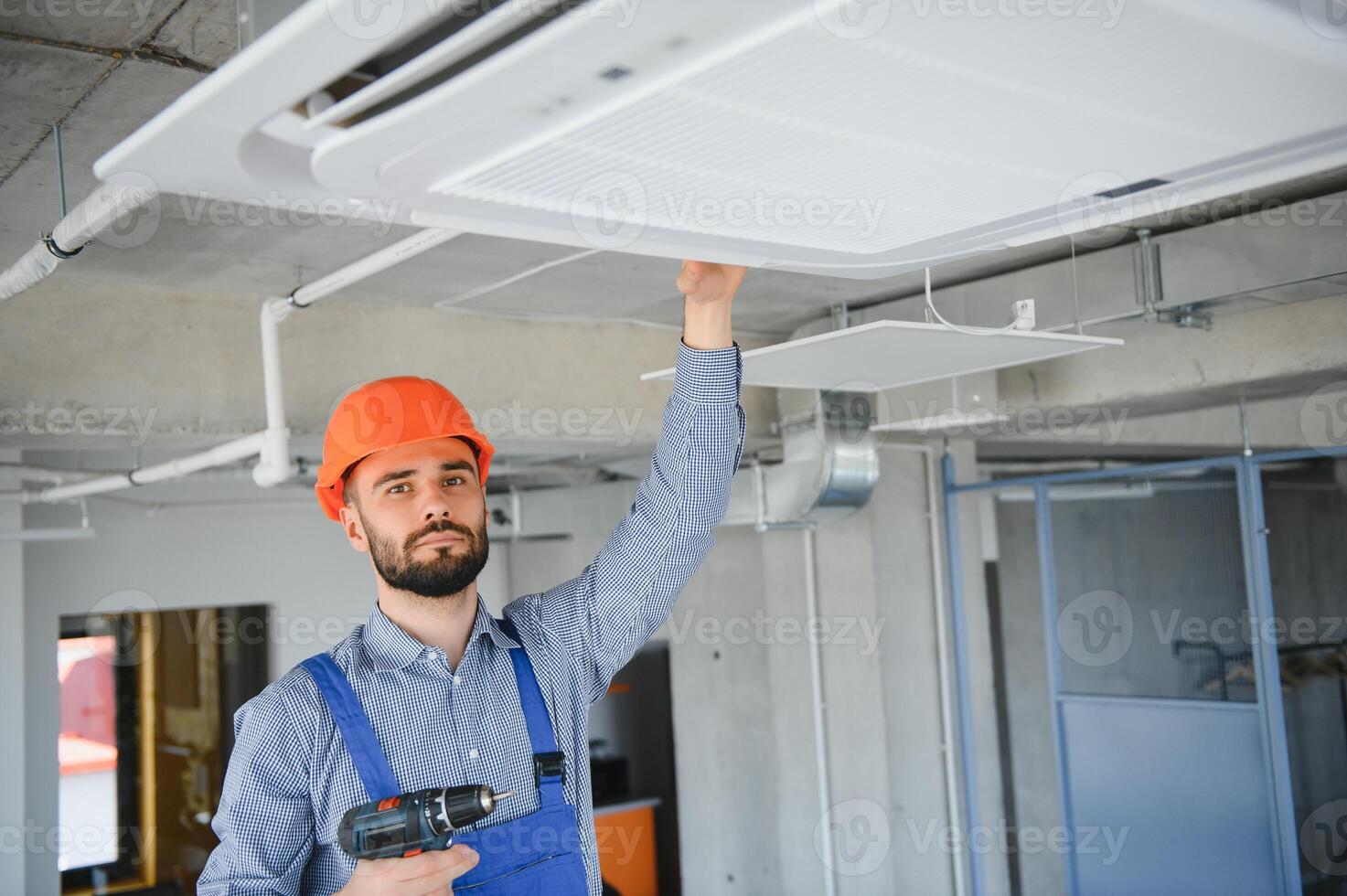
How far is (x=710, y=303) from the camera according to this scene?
1520 mm

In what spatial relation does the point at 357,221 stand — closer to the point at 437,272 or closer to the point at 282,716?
the point at 437,272

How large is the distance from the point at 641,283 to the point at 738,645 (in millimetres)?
3113

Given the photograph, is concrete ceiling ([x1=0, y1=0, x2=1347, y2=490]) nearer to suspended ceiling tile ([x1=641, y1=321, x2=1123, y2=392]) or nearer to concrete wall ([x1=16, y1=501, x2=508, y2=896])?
suspended ceiling tile ([x1=641, y1=321, x2=1123, y2=392])

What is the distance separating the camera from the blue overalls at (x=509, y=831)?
1524 millimetres

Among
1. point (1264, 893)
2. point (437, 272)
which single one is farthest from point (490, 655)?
point (1264, 893)

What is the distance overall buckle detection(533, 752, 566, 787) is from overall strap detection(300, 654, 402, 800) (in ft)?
0.65

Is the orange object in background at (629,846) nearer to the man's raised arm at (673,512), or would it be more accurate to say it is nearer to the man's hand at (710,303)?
the man's raised arm at (673,512)

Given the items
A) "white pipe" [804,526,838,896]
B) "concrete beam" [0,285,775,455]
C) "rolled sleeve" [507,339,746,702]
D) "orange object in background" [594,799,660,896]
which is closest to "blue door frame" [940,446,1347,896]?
"white pipe" [804,526,838,896]

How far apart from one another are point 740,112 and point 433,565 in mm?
1028

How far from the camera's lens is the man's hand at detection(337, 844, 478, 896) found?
1334 millimetres

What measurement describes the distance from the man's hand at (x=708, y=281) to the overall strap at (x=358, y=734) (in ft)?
2.28

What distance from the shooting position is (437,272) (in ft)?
13.0

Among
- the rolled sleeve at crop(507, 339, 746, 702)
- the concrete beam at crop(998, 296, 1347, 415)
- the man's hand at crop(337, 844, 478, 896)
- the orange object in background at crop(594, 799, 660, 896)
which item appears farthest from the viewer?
the orange object in background at crop(594, 799, 660, 896)

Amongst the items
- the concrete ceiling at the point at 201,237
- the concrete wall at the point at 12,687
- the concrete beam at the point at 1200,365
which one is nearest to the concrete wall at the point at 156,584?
the concrete wall at the point at 12,687
